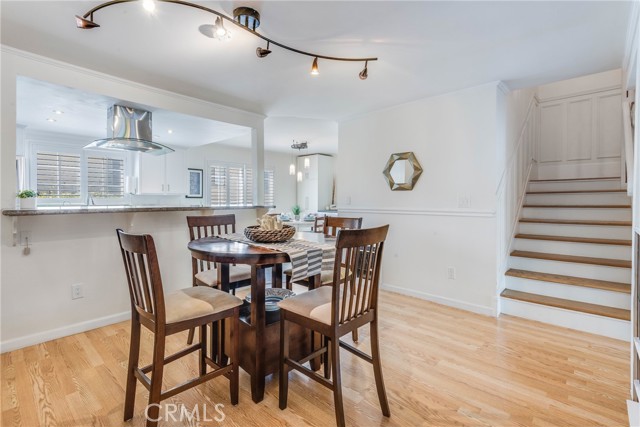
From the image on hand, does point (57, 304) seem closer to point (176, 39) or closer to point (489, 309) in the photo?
point (176, 39)

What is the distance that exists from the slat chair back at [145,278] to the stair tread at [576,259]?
355 centimetres

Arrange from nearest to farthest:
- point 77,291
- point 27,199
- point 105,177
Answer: point 27,199
point 77,291
point 105,177

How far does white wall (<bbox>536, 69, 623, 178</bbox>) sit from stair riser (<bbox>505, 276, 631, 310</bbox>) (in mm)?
2423

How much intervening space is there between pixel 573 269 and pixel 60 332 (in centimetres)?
474

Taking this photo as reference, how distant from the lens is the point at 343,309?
4.93 feet

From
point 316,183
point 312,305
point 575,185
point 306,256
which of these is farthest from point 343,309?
point 316,183

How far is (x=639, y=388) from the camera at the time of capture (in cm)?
145

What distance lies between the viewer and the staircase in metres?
2.67

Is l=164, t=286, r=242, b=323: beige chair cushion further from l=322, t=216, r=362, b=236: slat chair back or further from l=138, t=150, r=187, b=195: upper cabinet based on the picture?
l=138, t=150, r=187, b=195: upper cabinet

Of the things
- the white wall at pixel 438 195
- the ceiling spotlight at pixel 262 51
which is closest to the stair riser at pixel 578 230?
the white wall at pixel 438 195

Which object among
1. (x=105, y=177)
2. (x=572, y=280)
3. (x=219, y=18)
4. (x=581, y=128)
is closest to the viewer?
(x=219, y=18)

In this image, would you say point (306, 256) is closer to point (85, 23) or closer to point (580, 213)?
point (85, 23)

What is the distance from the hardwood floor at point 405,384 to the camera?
63.1 inches

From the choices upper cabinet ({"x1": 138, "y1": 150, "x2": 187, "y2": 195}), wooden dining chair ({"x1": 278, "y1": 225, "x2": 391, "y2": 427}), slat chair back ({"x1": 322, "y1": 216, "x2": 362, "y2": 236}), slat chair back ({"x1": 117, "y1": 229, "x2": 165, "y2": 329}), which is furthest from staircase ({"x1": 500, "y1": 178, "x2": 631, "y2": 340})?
upper cabinet ({"x1": 138, "y1": 150, "x2": 187, "y2": 195})
